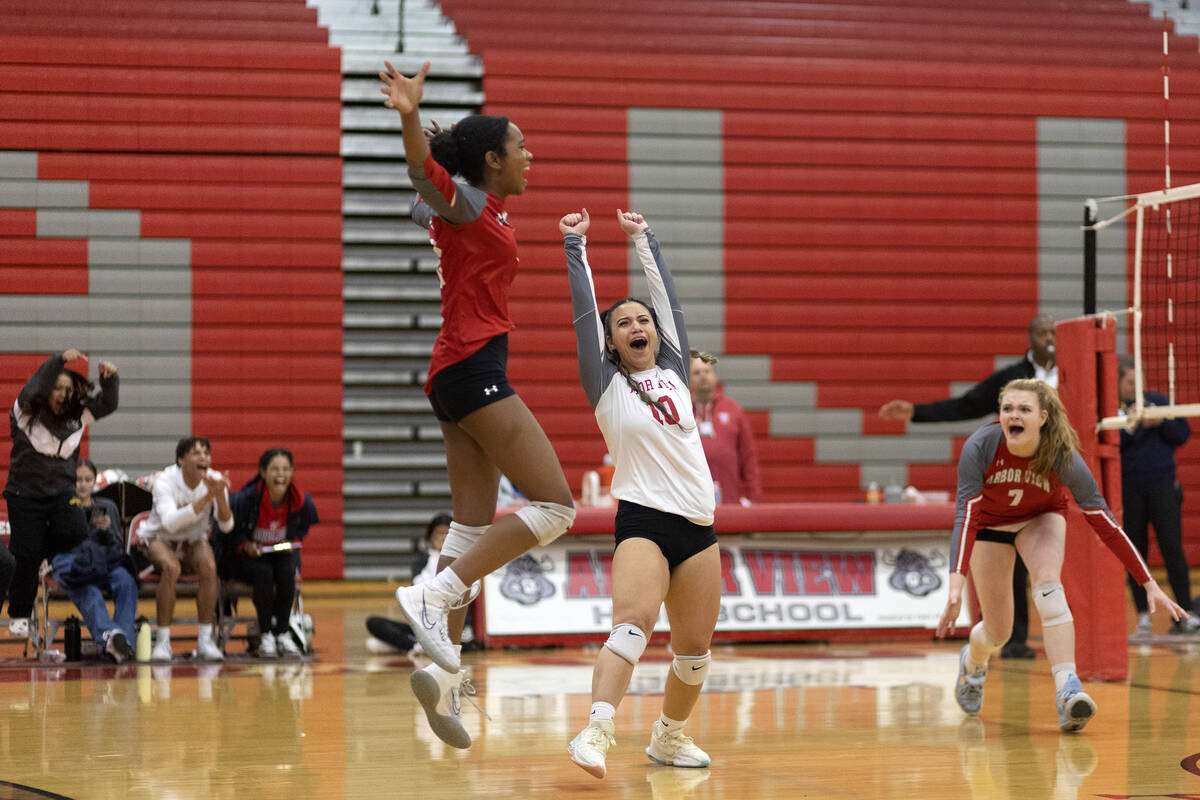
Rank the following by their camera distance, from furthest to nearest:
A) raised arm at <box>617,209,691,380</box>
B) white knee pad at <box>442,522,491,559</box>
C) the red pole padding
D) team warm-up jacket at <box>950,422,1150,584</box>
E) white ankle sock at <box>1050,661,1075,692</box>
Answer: the red pole padding < team warm-up jacket at <box>950,422,1150,584</box> < white ankle sock at <box>1050,661,1075,692</box> < raised arm at <box>617,209,691,380</box> < white knee pad at <box>442,522,491,559</box>

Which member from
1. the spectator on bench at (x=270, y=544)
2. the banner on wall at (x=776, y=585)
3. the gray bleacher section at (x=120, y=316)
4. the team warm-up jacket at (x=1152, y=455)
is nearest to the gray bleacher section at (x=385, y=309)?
the gray bleacher section at (x=120, y=316)

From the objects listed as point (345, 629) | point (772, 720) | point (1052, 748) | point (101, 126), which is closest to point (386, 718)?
point (772, 720)

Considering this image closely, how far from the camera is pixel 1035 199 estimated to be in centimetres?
1344

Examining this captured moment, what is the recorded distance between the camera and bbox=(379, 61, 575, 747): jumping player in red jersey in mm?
4445

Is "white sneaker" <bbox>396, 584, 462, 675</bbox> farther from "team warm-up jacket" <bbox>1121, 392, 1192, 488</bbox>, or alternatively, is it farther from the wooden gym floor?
"team warm-up jacket" <bbox>1121, 392, 1192, 488</bbox>

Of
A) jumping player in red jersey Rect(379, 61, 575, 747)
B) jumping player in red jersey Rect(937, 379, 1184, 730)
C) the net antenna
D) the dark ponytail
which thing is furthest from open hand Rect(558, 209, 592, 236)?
the net antenna

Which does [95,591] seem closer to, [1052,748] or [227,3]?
[1052,748]

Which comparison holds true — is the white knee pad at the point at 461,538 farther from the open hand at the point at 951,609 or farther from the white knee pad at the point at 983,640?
the white knee pad at the point at 983,640

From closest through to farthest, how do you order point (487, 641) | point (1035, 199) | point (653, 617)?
point (653, 617) < point (487, 641) < point (1035, 199)

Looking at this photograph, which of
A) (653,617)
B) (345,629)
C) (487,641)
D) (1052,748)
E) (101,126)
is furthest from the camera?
(101,126)

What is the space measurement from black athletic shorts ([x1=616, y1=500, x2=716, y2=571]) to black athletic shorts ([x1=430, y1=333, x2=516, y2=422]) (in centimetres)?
58

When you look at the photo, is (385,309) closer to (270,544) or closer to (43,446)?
(270,544)

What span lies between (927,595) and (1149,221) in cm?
550

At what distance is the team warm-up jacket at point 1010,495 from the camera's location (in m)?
5.67
